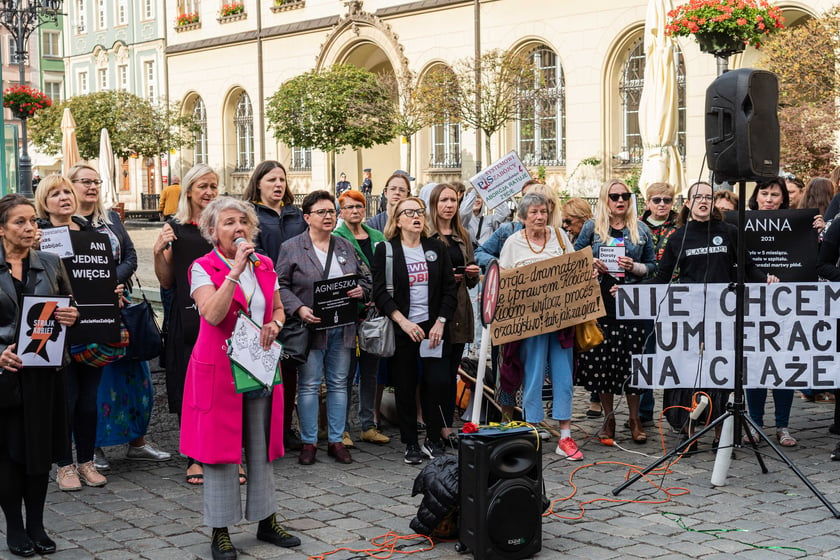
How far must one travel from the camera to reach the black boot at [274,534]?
557cm

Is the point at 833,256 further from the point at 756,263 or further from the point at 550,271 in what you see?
the point at 550,271

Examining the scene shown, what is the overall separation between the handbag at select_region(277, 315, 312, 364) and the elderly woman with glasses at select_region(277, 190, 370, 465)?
79 millimetres

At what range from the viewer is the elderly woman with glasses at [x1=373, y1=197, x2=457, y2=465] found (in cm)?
737

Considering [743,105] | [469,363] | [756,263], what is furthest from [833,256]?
[469,363]

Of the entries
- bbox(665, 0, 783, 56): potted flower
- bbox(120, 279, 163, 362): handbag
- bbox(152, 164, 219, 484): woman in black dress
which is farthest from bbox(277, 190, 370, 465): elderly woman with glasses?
bbox(665, 0, 783, 56): potted flower

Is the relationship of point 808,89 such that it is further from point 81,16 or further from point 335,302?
point 81,16

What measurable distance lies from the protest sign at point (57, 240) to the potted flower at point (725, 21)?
12.6m

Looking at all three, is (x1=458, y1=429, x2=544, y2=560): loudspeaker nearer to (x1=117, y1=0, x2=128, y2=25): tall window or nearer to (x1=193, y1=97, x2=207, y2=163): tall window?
(x1=193, y1=97, x2=207, y2=163): tall window

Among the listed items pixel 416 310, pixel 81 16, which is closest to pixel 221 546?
pixel 416 310

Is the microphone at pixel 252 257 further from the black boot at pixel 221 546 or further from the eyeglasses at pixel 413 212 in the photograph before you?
the eyeglasses at pixel 413 212

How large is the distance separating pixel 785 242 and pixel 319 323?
140 inches

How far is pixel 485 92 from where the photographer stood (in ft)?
84.1

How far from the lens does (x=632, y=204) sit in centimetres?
807

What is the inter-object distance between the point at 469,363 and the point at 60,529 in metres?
3.80
